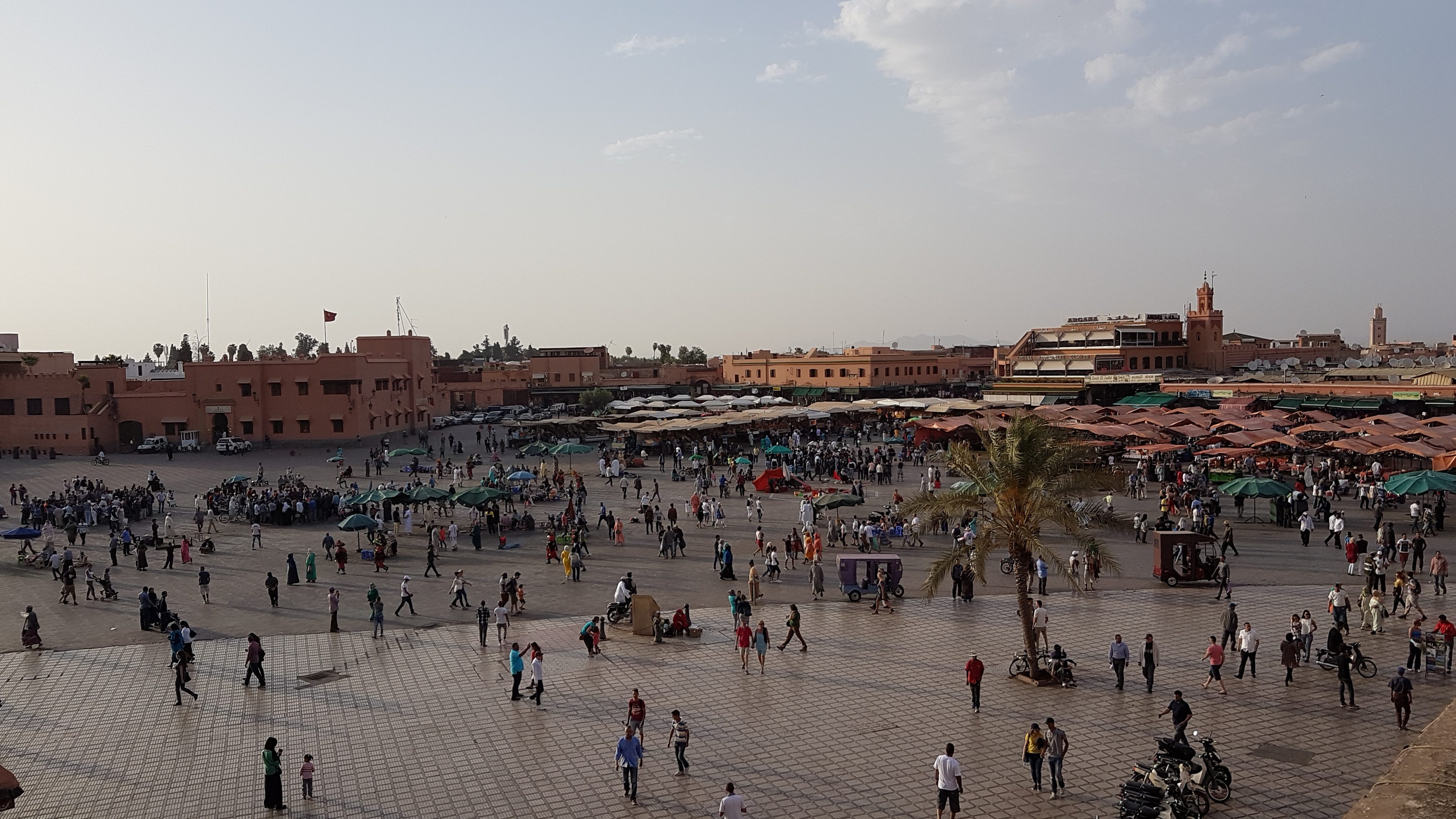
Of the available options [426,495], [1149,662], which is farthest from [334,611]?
[1149,662]

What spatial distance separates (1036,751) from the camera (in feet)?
31.6

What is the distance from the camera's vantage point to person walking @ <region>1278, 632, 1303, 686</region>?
12625mm

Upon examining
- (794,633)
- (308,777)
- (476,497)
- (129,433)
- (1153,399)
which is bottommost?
(308,777)

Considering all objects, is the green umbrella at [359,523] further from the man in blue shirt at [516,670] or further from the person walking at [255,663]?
the man in blue shirt at [516,670]

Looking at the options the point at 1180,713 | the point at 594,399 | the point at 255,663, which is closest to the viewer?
the point at 1180,713

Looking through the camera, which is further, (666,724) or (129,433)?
(129,433)

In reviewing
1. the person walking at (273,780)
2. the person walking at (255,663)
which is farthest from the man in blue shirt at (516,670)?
the person walking at (255,663)

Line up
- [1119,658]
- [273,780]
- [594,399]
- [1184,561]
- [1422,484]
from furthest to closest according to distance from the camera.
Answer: [594,399] → [1422,484] → [1184,561] → [1119,658] → [273,780]

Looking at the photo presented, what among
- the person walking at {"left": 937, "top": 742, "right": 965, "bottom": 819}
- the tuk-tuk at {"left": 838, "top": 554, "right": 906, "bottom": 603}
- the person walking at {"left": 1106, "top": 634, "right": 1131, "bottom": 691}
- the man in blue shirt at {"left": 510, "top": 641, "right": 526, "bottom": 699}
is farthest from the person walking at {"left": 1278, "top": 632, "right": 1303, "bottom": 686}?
the man in blue shirt at {"left": 510, "top": 641, "right": 526, "bottom": 699}

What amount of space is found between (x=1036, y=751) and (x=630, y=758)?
13.5ft

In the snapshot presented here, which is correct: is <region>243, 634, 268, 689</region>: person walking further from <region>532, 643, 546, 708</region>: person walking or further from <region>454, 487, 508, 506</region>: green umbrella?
<region>454, 487, 508, 506</region>: green umbrella

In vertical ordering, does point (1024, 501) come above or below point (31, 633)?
above

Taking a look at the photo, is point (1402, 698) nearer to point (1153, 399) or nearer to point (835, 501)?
point (835, 501)

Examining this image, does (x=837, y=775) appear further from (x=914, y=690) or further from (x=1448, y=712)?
(x=1448, y=712)
